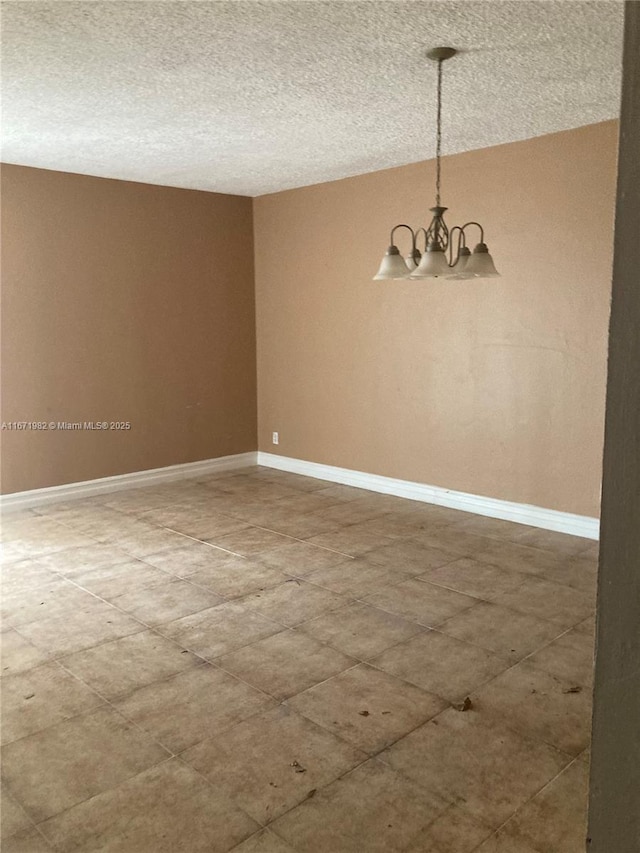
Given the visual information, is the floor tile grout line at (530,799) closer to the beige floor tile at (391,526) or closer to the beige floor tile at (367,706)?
the beige floor tile at (367,706)

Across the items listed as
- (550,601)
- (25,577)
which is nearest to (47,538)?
(25,577)

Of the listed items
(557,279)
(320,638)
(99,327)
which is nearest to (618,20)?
(557,279)

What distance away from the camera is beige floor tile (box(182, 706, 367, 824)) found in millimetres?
2105

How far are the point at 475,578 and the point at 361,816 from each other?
6.45 feet

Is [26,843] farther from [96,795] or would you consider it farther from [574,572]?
[574,572]

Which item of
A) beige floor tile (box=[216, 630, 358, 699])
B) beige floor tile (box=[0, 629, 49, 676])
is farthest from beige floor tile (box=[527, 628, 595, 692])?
beige floor tile (box=[0, 629, 49, 676])

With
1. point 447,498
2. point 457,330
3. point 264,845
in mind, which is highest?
point 457,330

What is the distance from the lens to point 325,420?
6.09 m

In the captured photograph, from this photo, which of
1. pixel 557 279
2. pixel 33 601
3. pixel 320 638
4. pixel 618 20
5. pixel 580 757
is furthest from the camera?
pixel 557 279

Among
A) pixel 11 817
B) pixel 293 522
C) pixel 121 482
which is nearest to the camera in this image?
pixel 11 817

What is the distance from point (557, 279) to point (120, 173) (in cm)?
326

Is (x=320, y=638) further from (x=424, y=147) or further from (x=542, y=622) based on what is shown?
(x=424, y=147)

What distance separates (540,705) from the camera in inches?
102

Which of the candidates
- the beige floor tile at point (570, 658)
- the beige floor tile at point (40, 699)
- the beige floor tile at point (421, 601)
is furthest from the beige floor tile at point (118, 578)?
the beige floor tile at point (570, 658)
